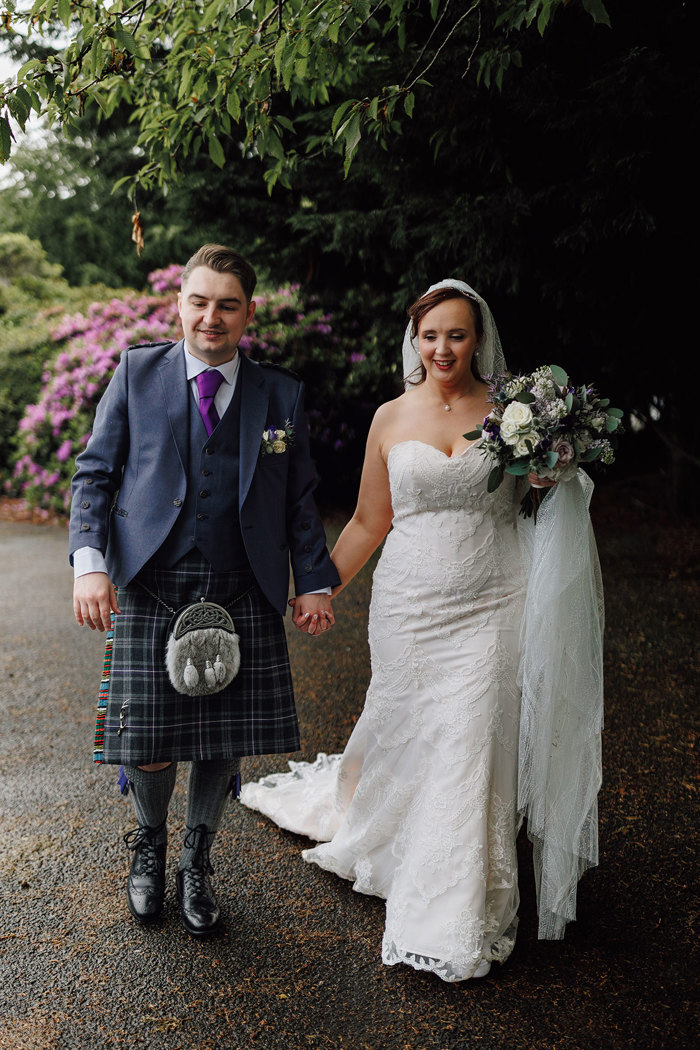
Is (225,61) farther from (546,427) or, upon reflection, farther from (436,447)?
(546,427)

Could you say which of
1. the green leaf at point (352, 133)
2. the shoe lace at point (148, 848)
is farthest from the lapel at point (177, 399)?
the shoe lace at point (148, 848)

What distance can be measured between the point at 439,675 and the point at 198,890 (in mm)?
1036

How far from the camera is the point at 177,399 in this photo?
2.67m

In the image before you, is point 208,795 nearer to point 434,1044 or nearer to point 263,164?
point 434,1044

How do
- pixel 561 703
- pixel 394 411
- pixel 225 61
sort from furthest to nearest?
pixel 225 61
pixel 394 411
pixel 561 703

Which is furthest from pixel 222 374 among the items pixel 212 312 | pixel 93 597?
pixel 93 597

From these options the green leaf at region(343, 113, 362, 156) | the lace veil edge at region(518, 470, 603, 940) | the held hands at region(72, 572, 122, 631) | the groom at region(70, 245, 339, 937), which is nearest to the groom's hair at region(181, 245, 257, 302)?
the groom at region(70, 245, 339, 937)

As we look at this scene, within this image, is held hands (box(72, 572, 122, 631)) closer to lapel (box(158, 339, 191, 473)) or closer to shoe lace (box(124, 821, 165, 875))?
lapel (box(158, 339, 191, 473))

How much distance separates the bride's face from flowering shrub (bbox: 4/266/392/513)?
6896mm

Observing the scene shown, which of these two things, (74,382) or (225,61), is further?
(74,382)

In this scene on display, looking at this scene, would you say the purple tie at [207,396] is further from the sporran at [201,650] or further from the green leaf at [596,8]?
the green leaf at [596,8]

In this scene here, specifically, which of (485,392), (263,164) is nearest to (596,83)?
(485,392)

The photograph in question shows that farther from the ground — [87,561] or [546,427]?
[546,427]

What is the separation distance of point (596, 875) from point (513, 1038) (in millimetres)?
985
